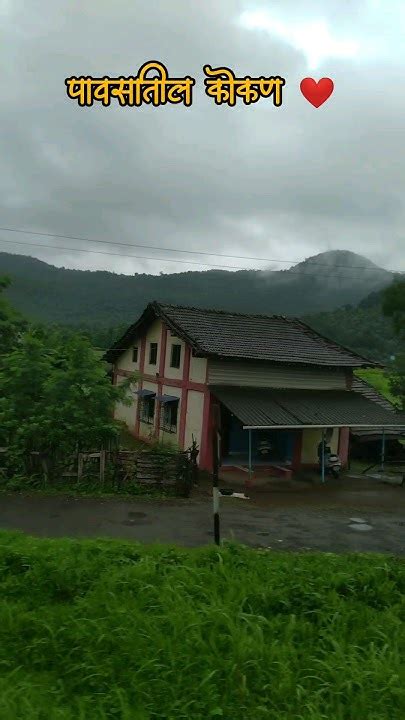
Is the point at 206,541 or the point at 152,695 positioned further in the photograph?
the point at 206,541

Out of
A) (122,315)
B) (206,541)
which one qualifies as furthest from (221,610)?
(122,315)

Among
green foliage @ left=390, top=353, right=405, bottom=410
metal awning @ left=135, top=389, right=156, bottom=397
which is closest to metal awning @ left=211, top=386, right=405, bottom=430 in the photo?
metal awning @ left=135, top=389, right=156, bottom=397

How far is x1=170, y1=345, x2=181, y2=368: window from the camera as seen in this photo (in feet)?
71.7

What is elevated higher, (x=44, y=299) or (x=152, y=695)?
(x=44, y=299)

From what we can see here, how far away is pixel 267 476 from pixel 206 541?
8669mm

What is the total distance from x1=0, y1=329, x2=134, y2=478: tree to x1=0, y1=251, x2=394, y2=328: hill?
7406 cm

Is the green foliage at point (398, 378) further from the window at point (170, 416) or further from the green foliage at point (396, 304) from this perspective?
the window at point (170, 416)

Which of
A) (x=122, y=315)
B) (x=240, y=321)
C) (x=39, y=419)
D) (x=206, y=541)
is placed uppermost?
(x=122, y=315)

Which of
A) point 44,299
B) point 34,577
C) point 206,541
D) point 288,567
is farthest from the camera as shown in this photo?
point 44,299

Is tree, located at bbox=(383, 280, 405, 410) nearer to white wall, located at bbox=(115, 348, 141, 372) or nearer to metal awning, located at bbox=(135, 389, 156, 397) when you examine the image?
metal awning, located at bbox=(135, 389, 156, 397)

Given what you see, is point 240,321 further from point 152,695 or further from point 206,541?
point 152,695

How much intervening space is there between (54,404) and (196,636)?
1032cm

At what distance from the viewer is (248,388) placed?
19797 millimetres

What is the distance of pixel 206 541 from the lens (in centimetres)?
1040
